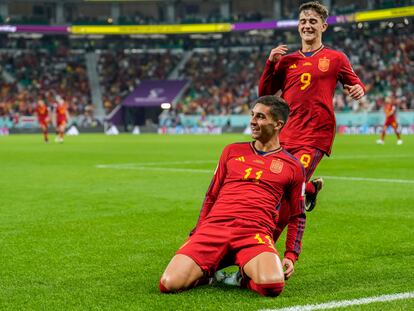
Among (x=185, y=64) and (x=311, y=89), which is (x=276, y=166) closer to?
(x=311, y=89)

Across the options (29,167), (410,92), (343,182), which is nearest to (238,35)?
(410,92)

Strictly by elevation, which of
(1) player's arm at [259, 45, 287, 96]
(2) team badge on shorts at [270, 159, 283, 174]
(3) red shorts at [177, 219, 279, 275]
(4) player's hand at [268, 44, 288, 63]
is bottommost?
(3) red shorts at [177, 219, 279, 275]

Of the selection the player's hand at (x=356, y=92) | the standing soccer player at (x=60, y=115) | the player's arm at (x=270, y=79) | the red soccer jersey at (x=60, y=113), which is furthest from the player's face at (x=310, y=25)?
the red soccer jersey at (x=60, y=113)

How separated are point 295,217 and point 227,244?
669 mm

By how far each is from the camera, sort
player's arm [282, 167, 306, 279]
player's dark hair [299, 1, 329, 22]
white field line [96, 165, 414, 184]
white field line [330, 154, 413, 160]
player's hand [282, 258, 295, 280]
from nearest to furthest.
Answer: player's hand [282, 258, 295, 280]
player's arm [282, 167, 306, 279]
player's dark hair [299, 1, 329, 22]
white field line [96, 165, 414, 184]
white field line [330, 154, 413, 160]

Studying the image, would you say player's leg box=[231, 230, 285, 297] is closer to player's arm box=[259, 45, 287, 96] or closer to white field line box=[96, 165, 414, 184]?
player's arm box=[259, 45, 287, 96]

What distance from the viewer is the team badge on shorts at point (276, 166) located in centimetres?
620

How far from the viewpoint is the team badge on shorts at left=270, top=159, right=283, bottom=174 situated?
620 cm

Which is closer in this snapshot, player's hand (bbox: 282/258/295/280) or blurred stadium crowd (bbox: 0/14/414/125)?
player's hand (bbox: 282/258/295/280)

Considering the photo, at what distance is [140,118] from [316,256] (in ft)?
201

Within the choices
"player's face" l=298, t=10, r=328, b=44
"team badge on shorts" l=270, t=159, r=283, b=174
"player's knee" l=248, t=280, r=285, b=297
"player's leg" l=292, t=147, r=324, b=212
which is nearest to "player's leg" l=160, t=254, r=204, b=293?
"player's knee" l=248, t=280, r=285, b=297

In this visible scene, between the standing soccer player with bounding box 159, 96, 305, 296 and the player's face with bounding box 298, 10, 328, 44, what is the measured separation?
4.74ft

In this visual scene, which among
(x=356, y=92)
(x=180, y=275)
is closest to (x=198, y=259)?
(x=180, y=275)

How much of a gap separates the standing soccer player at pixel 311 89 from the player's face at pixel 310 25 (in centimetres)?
1
